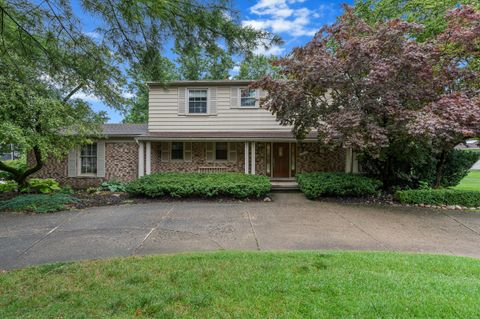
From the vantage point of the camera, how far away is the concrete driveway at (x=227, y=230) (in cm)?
509

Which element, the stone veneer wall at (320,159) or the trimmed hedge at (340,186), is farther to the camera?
the stone veneer wall at (320,159)

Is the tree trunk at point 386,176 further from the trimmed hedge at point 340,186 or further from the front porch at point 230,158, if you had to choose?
the front porch at point 230,158

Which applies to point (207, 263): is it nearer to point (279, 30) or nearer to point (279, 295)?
point (279, 295)

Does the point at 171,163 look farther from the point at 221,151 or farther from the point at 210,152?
the point at 221,151

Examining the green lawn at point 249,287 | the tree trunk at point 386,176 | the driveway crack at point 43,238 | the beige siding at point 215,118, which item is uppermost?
the beige siding at point 215,118

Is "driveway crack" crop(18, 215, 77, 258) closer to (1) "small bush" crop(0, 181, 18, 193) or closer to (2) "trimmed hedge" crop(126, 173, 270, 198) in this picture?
(2) "trimmed hedge" crop(126, 173, 270, 198)

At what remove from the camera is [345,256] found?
4391mm

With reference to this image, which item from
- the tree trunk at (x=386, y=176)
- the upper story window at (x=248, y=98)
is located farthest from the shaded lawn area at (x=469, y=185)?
the upper story window at (x=248, y=98)

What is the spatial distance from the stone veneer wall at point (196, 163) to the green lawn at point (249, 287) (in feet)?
29.4

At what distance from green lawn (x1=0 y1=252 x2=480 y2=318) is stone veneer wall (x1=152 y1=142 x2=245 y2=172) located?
8950mm

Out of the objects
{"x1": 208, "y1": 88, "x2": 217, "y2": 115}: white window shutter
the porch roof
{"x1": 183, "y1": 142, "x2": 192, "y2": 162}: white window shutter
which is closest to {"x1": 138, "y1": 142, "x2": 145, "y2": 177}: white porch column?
the porch roof

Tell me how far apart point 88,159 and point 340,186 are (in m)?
11.3

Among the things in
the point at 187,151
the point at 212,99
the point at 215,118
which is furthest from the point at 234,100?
the point at 187,151

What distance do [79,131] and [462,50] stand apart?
44.0 ft
